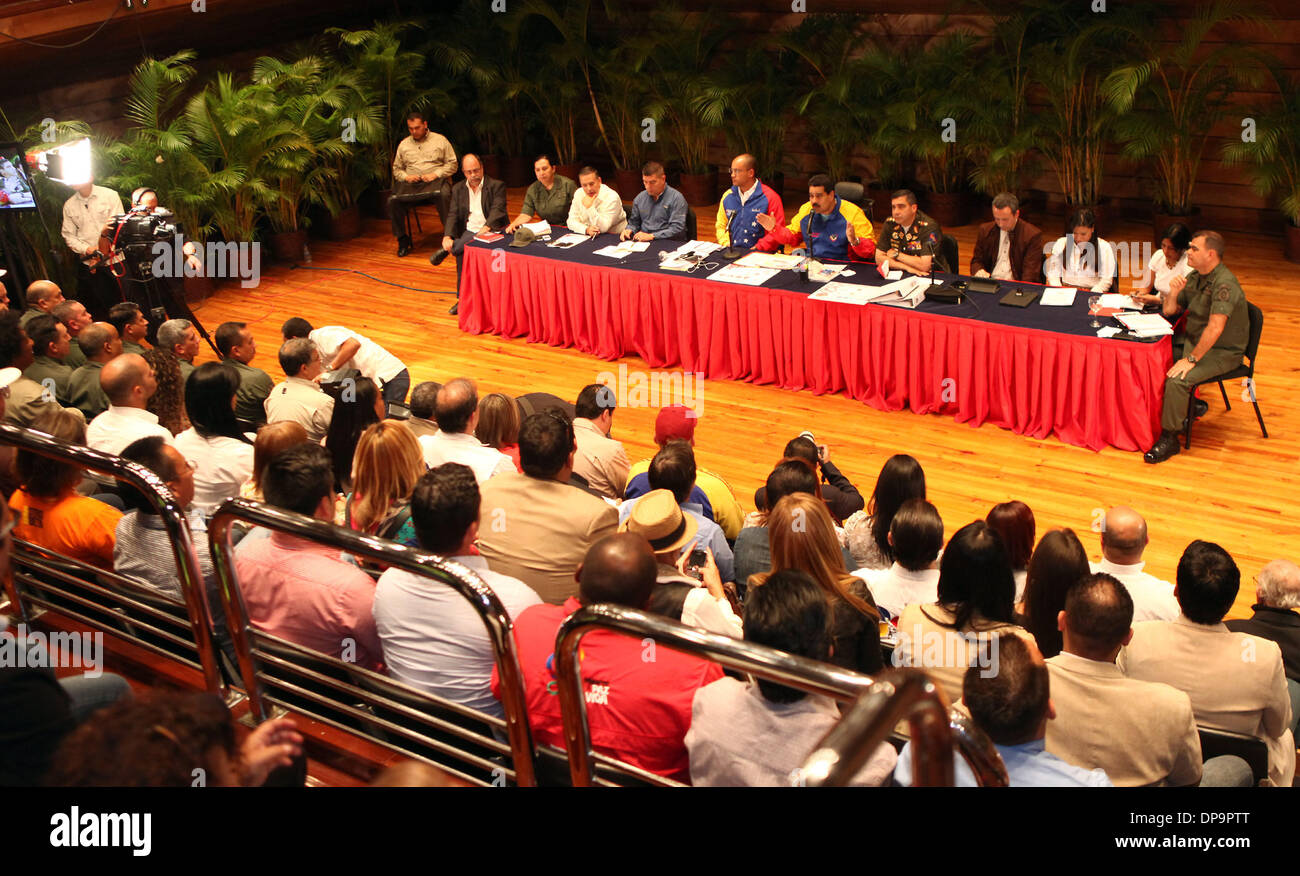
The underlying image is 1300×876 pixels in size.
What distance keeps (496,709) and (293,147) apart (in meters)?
Result: 7.47

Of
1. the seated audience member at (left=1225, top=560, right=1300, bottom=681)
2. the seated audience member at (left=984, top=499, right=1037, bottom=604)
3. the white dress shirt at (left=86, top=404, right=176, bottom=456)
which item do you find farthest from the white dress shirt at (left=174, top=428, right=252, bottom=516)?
the seated audience member at (left=1225, top=560, right=1300, bottom=681)

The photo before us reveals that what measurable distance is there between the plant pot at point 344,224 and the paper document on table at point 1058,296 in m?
6.43

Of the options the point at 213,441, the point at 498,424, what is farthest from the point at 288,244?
the point at 213,441

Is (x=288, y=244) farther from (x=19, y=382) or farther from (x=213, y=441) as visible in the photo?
(x=213, y=441)

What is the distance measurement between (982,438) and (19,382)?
4.72 meters

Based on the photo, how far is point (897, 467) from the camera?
12.9 feet

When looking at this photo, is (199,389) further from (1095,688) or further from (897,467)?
(1095,688)

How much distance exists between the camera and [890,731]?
1.43m

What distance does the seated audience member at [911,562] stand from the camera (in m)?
3.40

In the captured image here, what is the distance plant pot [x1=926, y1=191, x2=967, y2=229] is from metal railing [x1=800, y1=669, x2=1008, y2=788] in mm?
8333

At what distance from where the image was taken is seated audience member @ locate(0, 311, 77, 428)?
490 centimetres

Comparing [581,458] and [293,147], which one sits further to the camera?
[293,147]

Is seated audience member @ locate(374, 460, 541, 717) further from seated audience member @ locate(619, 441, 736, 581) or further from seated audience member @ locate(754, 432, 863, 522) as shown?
seated audience member @ locate(754, 432, 863, 522)

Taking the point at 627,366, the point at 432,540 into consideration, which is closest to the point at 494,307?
the point at 627,366
